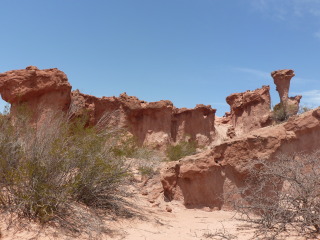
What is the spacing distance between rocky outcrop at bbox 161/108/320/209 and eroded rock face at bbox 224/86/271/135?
1965 cm

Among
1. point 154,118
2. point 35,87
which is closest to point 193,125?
point 154,118

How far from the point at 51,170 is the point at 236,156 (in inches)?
179

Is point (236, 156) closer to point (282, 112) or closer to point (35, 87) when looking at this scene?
point (35, 87)

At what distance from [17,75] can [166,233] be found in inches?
580

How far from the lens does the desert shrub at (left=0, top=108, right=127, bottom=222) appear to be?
541cm

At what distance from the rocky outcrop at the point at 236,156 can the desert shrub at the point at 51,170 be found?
2094 millimetres

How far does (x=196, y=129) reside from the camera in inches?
1055

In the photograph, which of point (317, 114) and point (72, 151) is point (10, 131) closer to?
point (72, 151)

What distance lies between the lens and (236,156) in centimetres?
804

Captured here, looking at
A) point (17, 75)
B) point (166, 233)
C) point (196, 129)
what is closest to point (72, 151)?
point (166, 233)

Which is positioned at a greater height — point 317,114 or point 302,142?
point 317,114

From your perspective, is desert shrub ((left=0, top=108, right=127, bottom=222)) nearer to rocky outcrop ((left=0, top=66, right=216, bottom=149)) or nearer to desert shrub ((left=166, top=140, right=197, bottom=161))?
rocky outcrop ((left=0, top=66, right=216, bottom=149))

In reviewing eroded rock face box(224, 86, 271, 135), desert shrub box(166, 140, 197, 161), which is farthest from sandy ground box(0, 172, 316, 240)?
eroded rock face box(224, 86, 271, 135)

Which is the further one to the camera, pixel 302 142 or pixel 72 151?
pixel 302 142
